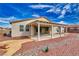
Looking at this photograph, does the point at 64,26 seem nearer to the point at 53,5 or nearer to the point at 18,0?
the point at 53,5

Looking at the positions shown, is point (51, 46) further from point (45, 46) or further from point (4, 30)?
point (4, 30)

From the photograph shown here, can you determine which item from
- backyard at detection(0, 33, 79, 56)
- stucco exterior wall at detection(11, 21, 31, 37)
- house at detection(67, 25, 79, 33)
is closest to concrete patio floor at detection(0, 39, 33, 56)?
backyard at detection(0, 33, 79, 56)

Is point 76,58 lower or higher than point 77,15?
lower

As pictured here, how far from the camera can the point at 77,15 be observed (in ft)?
16.4

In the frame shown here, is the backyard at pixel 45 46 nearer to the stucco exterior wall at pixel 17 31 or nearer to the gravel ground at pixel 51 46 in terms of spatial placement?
the gravel ground at pixel 51 46

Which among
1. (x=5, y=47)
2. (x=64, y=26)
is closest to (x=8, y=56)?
(x=5, y=47)

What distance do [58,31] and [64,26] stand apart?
0.16 m

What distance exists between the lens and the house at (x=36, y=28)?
5.04 meters

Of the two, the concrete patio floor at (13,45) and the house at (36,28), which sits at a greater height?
the house at (36,28)

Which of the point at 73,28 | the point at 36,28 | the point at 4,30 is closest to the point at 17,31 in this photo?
the point at 4,30

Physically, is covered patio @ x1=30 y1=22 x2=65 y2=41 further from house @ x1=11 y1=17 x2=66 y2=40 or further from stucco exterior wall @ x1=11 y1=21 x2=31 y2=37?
stucco exterior wall @ x1=11 y1=21 x2=31 y2=37

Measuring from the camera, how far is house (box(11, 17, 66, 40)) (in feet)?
16.5

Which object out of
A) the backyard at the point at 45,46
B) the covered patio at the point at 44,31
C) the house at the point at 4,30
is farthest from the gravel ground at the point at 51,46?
the house at the point at 4,30

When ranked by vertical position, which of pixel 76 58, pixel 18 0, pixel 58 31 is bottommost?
pixel 76 58
